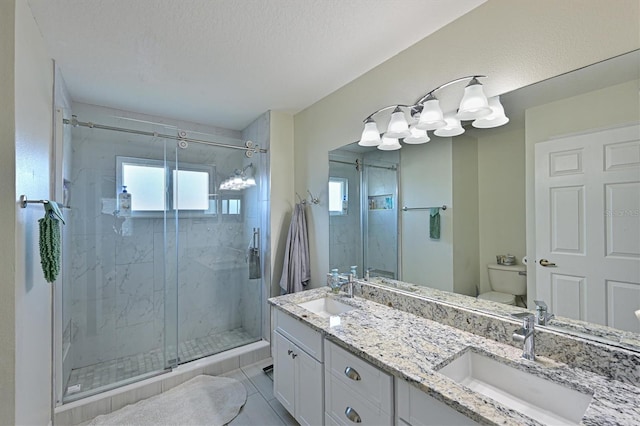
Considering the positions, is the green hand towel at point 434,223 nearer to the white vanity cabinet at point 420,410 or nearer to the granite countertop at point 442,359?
the granite countertop at point 442,359

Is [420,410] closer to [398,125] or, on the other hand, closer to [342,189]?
[398,125]

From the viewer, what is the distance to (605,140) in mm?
1075

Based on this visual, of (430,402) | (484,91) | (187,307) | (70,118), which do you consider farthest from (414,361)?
(70,118)

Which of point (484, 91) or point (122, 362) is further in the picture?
point (122, 362)

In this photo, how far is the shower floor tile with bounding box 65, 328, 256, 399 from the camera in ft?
7.33

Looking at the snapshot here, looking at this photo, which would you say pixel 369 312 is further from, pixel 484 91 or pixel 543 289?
pixel 484 91

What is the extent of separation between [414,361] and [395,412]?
0.22 m

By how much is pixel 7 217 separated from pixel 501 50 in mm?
2393

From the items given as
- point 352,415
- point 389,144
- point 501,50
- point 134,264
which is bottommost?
point 352,415

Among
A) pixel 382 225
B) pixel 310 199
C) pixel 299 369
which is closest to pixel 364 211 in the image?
pixel 382 225

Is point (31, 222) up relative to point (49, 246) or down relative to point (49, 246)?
up

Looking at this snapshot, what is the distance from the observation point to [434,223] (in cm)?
170

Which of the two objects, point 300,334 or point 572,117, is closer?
point 572,117

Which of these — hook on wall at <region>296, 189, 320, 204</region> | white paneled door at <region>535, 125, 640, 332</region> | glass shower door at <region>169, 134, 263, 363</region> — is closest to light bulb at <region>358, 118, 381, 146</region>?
hook on wall at <region>296, 189, 320, 204</region>
